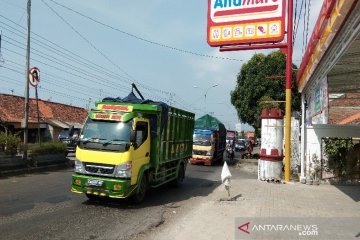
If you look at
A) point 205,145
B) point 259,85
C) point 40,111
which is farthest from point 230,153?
point 40,111

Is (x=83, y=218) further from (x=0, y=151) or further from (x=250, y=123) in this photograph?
(x=250, y=123)

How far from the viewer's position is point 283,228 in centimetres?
816

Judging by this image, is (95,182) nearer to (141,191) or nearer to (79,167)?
(79,167)

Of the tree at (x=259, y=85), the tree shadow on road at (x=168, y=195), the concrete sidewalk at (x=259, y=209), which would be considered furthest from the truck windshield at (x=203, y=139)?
the concrete sidewalk at (x=259, y=209)

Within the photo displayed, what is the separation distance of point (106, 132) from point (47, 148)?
9242 mm

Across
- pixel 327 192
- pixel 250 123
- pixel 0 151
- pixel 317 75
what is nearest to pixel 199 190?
pixel 327 192

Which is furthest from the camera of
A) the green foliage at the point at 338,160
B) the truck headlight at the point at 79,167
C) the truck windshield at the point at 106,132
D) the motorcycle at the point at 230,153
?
the motorcycle at the point at 230,153

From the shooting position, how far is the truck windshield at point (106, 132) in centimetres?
1082

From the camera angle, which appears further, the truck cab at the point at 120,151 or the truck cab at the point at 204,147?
the truck cab at the point at 204,147

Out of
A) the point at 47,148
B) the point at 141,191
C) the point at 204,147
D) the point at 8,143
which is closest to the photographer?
the point at 141,191

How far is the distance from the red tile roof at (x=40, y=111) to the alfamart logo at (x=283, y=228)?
25.8 metres

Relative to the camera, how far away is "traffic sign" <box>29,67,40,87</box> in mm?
19453

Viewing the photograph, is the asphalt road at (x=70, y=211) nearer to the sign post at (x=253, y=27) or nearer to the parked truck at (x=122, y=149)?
the parked truck at (x=122, y=149)

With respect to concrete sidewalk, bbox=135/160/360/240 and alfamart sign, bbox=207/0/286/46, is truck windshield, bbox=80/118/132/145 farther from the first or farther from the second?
alfamart sign, bbox=207/0/286/46
